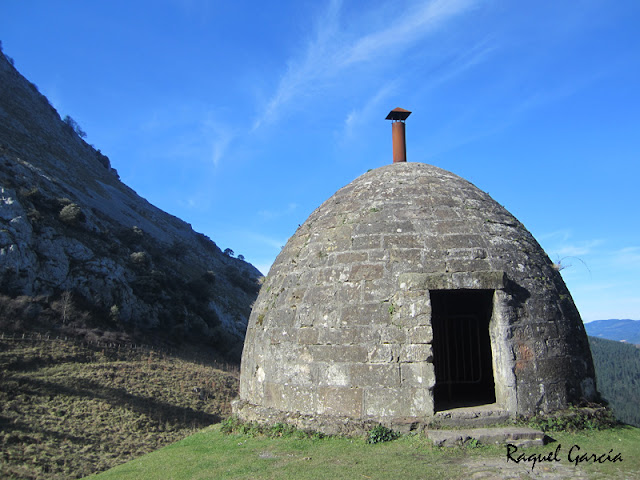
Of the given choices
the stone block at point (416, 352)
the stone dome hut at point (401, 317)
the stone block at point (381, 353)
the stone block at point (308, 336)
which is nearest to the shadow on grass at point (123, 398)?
the stone dome hut at point (401, 317)

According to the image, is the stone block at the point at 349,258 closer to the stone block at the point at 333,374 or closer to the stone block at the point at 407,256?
the stone block at the point at 407,256

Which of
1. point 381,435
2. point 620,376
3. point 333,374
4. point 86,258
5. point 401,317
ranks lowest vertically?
point 620,376

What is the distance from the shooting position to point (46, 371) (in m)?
19.7

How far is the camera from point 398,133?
31.1 ft

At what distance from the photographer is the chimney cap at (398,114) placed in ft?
30.8

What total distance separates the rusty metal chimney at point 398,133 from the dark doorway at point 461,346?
2.95 m

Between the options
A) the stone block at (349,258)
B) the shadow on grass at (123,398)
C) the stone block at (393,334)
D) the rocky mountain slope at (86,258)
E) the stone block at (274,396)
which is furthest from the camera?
the rocky mountain slope at (86,258)

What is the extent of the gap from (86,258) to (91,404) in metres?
15.1

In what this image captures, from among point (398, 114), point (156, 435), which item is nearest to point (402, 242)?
point (398, 114)

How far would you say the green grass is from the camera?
4.71 meters

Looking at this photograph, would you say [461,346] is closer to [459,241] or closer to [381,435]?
[459,241]

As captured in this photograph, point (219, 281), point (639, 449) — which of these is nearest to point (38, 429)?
point (639, 449)

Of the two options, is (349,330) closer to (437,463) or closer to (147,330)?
(437,463)
